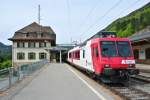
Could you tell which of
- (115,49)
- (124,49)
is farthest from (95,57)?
(124,49)

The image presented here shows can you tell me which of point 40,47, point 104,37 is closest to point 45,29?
point 40,47

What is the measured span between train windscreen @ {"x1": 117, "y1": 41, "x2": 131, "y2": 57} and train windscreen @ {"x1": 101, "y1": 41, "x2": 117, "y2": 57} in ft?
0.94

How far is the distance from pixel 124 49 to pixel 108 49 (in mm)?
894

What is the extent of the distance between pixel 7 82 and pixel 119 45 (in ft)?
22.3

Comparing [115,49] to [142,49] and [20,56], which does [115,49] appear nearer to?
[142,49]

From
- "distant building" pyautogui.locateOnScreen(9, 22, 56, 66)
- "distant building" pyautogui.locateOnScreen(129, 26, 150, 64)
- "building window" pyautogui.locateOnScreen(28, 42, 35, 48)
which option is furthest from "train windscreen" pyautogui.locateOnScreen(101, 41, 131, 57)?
"building window" pyautogui.locateOnScreen(28, 42, 35, 48)

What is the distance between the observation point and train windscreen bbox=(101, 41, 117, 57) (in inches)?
782

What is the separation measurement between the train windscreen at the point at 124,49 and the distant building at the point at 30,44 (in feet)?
228

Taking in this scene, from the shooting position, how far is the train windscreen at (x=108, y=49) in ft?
65.1

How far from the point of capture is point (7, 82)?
16906mm

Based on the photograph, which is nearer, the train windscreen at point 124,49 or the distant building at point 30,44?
the train windscreen at point 124,49

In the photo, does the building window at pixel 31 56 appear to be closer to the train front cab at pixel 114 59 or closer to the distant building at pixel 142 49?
the distant building at pixel 142 49

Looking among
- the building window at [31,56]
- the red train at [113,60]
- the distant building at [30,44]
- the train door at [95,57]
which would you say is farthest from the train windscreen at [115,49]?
the building window at [31,56]

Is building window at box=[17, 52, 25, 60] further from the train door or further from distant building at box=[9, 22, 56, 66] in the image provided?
the train door
